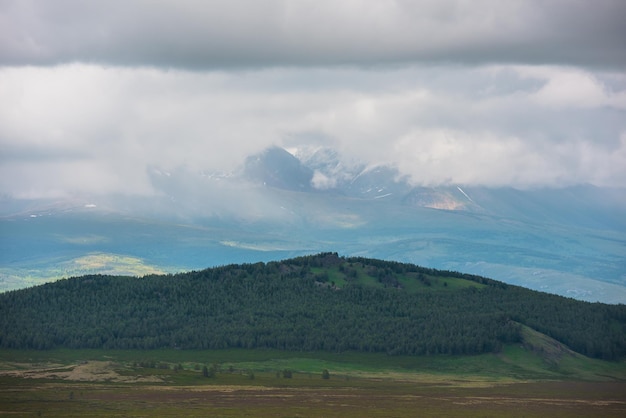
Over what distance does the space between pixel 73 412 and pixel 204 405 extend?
23159 mm

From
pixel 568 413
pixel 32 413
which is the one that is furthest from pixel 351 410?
pixel 32 413

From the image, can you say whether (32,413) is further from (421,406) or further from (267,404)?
(421,406)

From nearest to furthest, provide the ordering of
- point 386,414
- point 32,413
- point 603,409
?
point 32,413 < point 386,414 < point 603,409

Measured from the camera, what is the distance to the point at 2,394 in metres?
195

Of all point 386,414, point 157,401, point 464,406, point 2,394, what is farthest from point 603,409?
point 2,394

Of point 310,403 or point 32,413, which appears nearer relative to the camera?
point 32,413

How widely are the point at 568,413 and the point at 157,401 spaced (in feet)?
222

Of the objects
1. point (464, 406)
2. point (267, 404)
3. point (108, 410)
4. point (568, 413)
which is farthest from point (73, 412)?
point (568, 413)

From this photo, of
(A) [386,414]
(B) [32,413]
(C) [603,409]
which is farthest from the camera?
(C) [603,409]

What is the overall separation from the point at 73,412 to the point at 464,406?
217ft

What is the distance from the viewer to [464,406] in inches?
7830

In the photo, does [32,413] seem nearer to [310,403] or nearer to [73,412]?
[73,412]

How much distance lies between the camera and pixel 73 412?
176 m

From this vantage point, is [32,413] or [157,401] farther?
[157,401]
